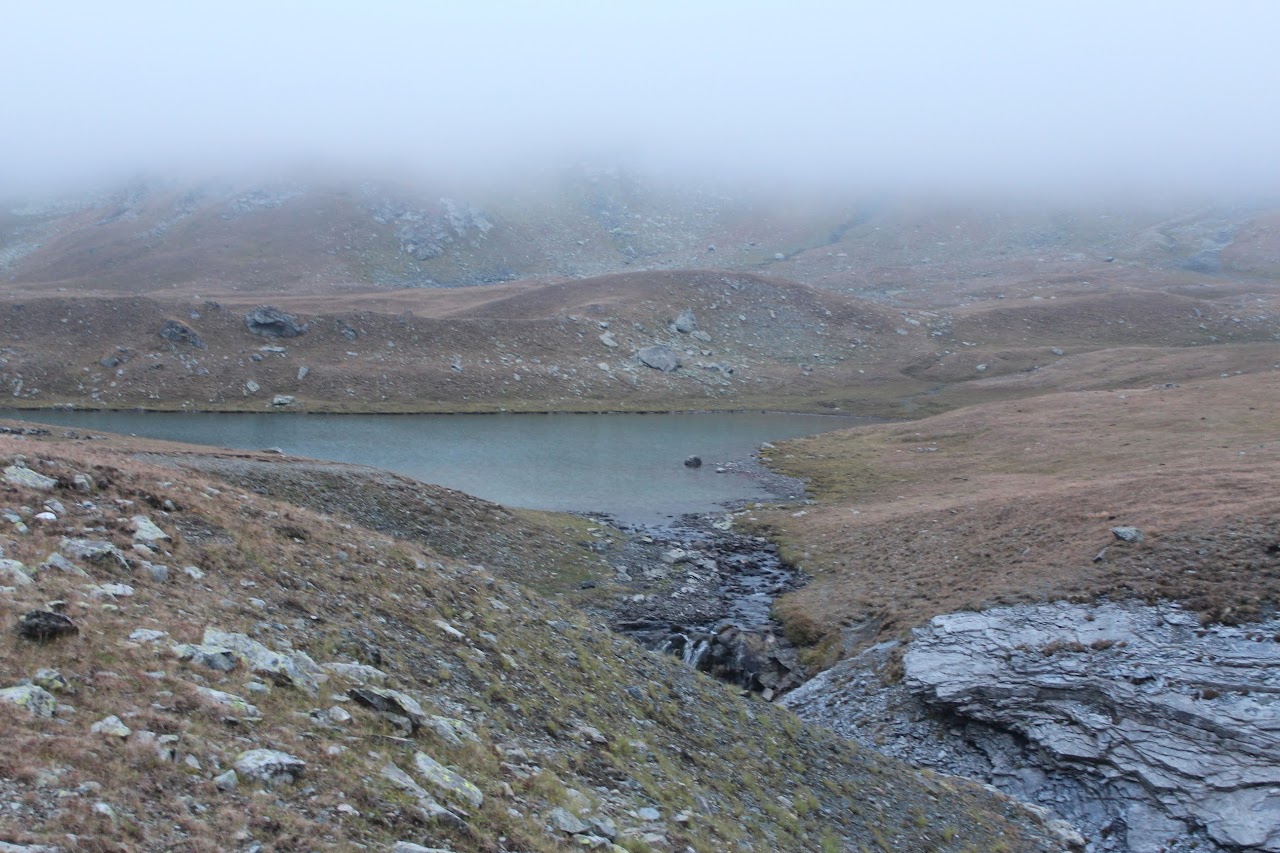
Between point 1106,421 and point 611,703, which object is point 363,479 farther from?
point 1106,421

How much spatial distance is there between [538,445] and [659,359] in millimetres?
46814

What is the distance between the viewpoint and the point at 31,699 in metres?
9.89

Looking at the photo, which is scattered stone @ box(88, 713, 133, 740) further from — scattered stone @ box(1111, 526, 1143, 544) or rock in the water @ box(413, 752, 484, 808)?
scattered stone @ box(1111, 526, 1143, 544)

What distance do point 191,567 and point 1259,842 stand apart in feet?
81.3

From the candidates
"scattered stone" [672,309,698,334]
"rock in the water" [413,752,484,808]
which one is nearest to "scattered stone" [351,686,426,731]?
"rock in the water" [413,752,484,808]

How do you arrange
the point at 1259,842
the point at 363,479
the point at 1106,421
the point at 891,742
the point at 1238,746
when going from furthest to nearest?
the point at 1106,421 → the point at 363,479 → the point at 891,742 → the point at 1238,746 → the point at 1259,842

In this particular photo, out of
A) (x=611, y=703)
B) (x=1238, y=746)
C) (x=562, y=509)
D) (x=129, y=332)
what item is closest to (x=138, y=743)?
(x=611, y=703)

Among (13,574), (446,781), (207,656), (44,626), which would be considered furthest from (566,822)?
(13,574)

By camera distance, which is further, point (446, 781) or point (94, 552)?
point (94, 552)

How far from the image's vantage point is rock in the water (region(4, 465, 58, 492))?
56.2ft

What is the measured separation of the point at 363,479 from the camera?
39438 mm

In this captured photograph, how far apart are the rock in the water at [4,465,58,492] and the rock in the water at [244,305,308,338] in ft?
331

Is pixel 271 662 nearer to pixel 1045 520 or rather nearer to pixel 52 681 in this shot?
pixel 52 681

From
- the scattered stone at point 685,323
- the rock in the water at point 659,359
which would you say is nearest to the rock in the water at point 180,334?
the rock in the water at point 659,359
